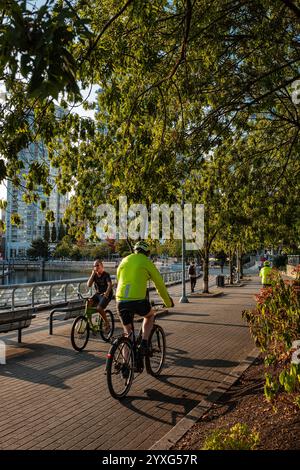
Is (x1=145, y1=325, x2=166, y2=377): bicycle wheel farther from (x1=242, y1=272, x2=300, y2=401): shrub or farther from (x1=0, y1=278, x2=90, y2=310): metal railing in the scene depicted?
(x1=0, y1=278, x2=90, y2=310): metal railing

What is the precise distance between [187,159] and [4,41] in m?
6.66

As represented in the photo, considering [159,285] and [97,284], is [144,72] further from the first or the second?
[97,284]

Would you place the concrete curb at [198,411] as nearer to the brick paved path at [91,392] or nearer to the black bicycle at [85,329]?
the brick paved path at [91,392]

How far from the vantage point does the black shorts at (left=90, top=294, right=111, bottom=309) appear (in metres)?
9.87

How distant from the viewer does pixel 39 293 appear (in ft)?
56.9

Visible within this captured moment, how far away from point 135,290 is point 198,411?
1855 mm

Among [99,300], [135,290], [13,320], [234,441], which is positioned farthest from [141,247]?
[13,320]

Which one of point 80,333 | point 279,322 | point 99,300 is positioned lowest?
point 80,333

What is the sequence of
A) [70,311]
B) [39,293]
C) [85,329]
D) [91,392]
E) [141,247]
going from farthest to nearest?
[39,293] < [70,311] < [85,329] < [141,247] < [91,392]

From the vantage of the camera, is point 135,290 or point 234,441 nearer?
point 234,441

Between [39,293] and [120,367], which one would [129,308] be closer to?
[120,367]

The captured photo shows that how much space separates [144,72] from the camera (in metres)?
7.60

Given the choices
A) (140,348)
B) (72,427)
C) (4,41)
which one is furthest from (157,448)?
(4,41)

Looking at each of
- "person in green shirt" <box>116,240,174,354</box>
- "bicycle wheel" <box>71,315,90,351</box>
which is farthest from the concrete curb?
"bicycle wheel" <box>71,315,90,351</box>
